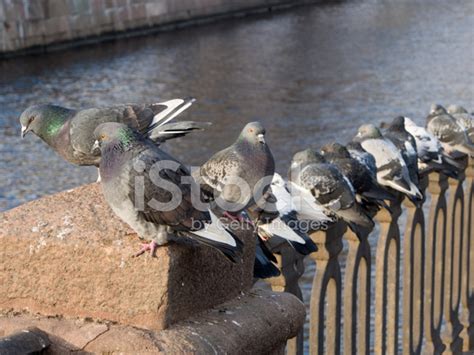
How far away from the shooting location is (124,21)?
25500 millimetres

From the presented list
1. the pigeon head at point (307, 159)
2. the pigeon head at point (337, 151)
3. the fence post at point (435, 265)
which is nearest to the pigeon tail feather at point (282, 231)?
the pigeon head at point (307, 159)

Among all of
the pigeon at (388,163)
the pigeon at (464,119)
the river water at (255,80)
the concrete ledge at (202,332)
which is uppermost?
the concrete ledge at (202,332)

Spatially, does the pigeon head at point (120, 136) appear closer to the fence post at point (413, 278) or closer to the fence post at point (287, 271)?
the fence post at point (287, 271)

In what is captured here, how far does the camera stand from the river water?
44.6 feet

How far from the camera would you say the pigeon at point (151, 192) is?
257 centimetres

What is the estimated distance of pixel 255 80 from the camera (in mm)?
20594

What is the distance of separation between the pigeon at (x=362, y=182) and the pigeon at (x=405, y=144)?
1.04ft

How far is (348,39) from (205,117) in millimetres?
11446

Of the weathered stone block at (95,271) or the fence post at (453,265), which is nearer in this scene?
the weathered stone block at (95,271)

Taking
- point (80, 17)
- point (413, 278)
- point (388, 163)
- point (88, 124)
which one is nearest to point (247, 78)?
point (80, 17)

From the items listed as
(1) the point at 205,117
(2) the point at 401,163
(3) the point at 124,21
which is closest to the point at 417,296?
(2) the point at 401,163

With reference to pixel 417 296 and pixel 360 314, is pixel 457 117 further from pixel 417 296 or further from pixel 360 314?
pixel 360 314

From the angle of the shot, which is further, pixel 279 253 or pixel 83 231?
pixel 279 253

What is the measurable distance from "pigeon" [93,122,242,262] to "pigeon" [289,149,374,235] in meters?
1.34
